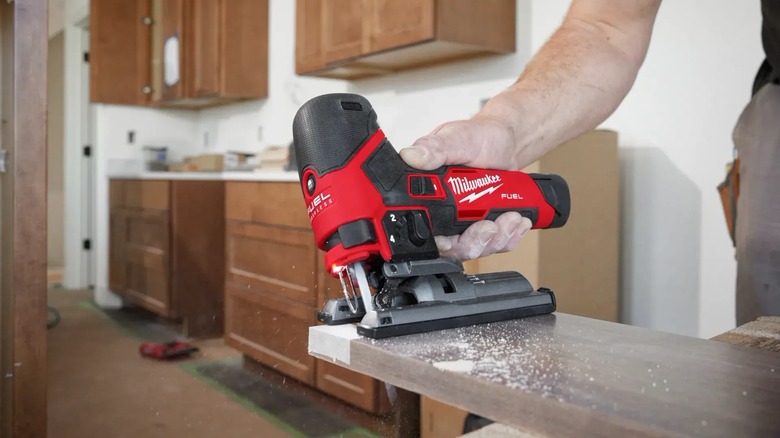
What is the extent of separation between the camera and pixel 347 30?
2.51 metres

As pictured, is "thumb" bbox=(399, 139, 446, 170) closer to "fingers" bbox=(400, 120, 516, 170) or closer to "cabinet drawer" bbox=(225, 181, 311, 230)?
"fingers" bbox=(400, 120, 516, 170)

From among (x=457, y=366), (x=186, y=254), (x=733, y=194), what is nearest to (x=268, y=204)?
(x=186, y=254)

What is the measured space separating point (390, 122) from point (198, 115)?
241 centimetres

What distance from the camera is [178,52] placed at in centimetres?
409

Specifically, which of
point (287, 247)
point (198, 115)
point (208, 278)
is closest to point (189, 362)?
point (208, 278)

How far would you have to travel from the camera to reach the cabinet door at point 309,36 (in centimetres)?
272

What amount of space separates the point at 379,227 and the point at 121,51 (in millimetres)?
4519

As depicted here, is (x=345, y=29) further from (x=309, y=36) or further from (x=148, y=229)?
(x=148, y=229)

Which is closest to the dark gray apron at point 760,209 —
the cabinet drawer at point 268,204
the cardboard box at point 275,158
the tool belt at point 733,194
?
the tool belt at point 733,194

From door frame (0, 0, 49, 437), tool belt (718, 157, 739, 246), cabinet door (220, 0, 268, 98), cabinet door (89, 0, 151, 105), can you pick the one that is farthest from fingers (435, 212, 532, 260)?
cabinet door (89, 0, 151, 105)

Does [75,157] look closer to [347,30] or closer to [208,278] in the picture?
[208,278]

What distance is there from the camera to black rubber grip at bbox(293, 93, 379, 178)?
715 mm

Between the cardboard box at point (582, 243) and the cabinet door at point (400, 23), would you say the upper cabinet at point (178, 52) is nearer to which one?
the cabinet door at point (400, 23)

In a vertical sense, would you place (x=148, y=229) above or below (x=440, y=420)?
above
